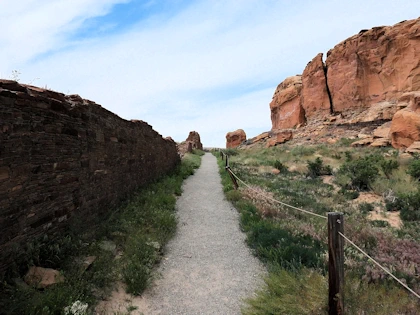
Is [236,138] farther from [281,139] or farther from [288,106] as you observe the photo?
[281,139]

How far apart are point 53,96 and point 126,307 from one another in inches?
141

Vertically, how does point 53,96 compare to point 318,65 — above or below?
below

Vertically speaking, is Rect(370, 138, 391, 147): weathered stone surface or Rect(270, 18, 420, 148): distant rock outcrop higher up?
Rect(270, 18, 420, 148): distant rock outcrop

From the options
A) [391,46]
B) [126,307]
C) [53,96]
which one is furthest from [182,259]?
[391,46]

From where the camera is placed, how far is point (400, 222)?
24.5 ft

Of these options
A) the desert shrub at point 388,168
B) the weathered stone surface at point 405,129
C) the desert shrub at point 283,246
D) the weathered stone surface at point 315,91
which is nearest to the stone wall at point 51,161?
the desert shrub at point 283,246

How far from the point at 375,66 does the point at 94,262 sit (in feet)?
137

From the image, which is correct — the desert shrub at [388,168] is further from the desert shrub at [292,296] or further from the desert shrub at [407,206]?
the desert shrub at [292,296]

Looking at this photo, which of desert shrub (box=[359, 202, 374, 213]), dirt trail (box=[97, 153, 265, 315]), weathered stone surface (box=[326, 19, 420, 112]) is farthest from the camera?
weathered stone surface (box=[326, 19, 420, 112])

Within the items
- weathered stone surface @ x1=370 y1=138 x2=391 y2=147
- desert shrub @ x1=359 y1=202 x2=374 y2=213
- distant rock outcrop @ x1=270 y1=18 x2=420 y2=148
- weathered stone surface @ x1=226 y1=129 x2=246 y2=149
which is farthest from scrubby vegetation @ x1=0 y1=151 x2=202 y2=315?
weathered stone surface @ x1=226 y1=129 x2=246 y2=149

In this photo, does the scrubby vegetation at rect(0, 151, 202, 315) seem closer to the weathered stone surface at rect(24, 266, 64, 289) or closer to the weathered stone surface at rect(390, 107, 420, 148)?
the weathered stone surface at rect(24, 266, 64, 289)

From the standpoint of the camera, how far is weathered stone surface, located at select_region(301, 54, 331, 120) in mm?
40625

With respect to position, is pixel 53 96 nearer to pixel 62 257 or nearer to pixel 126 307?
pixel 62 257

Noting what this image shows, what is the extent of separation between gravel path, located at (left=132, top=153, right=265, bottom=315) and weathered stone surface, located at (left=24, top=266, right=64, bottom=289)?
1145 mm
